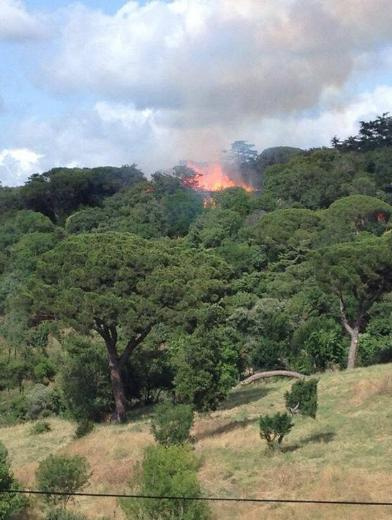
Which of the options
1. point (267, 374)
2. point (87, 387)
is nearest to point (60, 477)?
point (87, 387)

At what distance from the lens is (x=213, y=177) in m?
138

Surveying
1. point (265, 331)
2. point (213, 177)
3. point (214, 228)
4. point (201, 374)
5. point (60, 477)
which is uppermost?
point (213, 177)

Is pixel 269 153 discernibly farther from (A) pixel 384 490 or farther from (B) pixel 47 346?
(A) pixel 384 490

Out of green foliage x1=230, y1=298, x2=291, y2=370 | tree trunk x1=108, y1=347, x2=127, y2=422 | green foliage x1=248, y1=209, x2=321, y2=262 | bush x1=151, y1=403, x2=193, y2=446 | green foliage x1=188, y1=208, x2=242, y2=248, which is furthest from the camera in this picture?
green foliage x1=188, y1=208, x2=242, y2=248

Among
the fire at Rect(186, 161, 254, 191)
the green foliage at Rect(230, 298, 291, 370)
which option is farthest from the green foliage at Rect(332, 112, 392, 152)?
the green foliage at Rect(230, 298, 291, 370)

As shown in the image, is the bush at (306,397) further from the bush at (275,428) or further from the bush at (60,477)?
the bush at (60,477)

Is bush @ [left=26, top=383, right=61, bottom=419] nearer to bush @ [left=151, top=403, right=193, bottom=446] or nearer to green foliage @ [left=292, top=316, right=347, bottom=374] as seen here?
green foliage @ [left=292, top=316, right=347, bottom=374]

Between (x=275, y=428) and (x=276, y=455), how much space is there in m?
0.97

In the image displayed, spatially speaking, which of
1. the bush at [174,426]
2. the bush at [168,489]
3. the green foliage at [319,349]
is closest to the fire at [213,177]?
the green foliage at [319,349]

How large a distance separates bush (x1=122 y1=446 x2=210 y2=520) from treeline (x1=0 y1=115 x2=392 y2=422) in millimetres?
13703

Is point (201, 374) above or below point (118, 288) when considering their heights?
below

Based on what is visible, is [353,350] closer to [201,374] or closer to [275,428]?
[201,374]

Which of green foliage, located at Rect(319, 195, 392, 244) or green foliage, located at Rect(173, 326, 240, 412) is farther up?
green foliage, located at Rect(319, 195, 392, 244)

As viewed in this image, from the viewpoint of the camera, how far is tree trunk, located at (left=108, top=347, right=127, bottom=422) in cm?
3544
